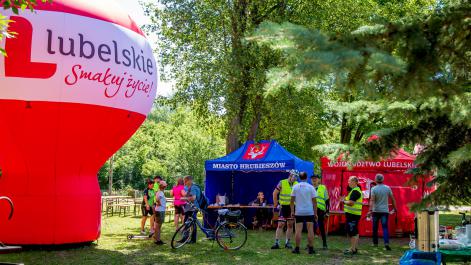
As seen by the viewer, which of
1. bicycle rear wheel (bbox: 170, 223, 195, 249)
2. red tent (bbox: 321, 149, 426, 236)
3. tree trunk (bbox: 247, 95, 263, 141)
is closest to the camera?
bicycle rear wheel (bbox: 170, 223, 195, 249)

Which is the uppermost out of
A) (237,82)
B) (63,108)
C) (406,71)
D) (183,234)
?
(237,82)

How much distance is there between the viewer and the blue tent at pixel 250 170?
54.7 feet

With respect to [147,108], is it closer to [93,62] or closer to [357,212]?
[93,62]

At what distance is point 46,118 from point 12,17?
211cm

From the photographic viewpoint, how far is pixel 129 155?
5931cm

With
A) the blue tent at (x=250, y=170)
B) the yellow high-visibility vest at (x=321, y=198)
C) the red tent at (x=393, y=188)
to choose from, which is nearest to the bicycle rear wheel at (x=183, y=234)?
the yellow high-visibility vest at (x=321, y=198)

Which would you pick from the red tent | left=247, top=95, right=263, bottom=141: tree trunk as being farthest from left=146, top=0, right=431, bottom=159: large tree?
the red tent

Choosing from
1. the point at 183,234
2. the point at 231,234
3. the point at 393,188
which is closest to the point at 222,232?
the point at 231,234

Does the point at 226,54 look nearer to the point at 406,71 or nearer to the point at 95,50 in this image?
the point at 95,50

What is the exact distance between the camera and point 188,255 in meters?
11.5

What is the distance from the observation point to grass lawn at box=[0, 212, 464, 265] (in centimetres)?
1071

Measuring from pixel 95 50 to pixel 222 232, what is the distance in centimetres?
501

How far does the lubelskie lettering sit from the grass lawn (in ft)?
13.6

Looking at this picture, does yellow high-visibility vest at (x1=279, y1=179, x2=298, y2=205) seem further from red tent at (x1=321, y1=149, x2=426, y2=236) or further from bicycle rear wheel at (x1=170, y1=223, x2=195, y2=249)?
red tent at (x1=321, y1=149, x2=426, y2=236)
